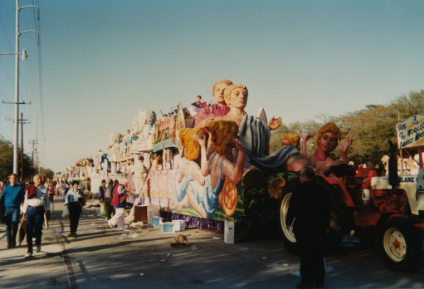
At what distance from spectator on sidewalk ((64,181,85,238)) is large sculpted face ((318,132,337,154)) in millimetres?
7057

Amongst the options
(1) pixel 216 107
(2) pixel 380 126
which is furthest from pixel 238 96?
(2) pixel 380 126

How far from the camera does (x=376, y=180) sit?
786 centimetres

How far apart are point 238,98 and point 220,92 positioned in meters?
1.49

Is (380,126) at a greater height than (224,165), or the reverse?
(380,126)

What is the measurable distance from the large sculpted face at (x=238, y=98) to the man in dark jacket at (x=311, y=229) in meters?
5.51

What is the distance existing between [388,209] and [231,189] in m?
3.62

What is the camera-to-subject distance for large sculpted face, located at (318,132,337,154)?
34.9ft

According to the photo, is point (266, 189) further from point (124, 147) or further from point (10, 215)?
point (124, 147)

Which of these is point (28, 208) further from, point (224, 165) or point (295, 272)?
point (295, 272)

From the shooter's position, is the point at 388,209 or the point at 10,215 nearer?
the point at 388,209

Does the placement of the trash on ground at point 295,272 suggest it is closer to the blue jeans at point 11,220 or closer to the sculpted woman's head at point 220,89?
the sculpted woman's head at point 220,89

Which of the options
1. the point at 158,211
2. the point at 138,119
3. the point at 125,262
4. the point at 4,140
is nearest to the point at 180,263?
the point at 125,262

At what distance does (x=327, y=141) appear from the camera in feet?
34.9

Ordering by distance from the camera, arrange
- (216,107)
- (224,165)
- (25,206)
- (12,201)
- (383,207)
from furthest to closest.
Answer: (216,107), (12,201), (224,165), (25,206), (383,207)
